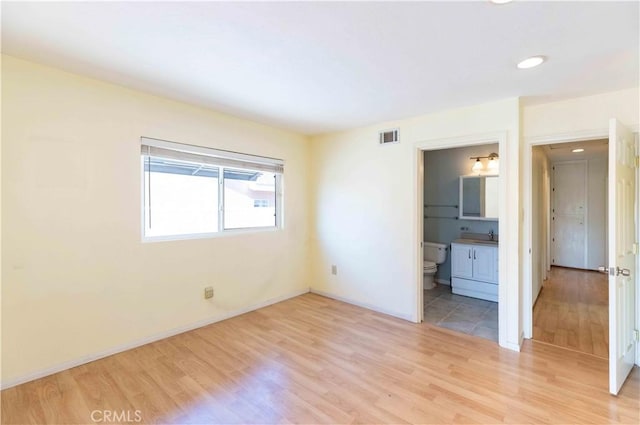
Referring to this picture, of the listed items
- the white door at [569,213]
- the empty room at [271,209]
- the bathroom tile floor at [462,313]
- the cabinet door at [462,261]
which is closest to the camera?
the empty room at [271,209]

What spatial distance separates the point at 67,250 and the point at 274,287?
2.31 meters

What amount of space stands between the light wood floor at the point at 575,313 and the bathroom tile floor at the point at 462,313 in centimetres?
43

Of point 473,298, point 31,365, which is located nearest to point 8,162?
point 31,365

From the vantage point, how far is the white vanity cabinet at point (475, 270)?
4.06 m

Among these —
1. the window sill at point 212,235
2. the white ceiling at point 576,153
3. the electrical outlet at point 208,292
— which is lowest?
the electrical outlet at point 208,292

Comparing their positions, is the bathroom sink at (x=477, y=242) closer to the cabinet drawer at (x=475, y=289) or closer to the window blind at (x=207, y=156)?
the cabinet drawer at (x=475, y=289)

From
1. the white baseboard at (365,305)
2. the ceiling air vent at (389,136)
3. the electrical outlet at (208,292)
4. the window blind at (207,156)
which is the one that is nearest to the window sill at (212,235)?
the electrical outlet at (208,292)

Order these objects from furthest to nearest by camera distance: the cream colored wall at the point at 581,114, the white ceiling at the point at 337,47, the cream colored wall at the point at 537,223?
the cream colored wall at the point at 537,223, the cream colored wall at the point at 581,114, the white ceiling at the point at 337,47

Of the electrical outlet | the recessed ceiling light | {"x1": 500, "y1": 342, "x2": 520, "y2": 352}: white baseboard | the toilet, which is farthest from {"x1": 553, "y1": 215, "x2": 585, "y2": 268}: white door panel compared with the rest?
the electrical outlet

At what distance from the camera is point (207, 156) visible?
3.32m

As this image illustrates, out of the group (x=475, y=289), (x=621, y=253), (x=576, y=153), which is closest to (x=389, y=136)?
(x=621, y=253)

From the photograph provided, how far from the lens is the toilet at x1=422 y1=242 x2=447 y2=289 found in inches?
180

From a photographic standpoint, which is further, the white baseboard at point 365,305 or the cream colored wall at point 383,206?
the white baseboard at point 365,305

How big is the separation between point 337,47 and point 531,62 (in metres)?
1.38
